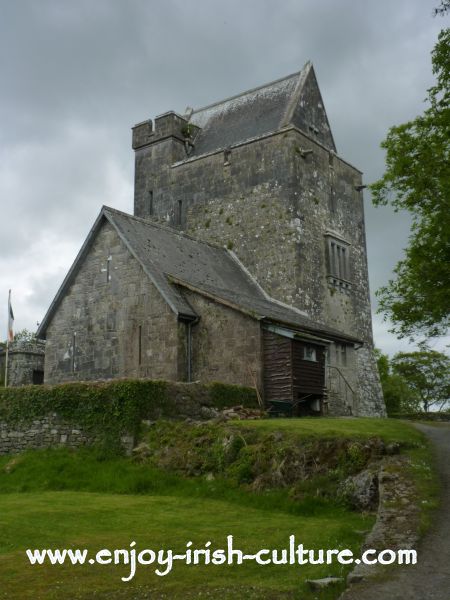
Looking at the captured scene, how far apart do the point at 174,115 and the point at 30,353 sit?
16.8m

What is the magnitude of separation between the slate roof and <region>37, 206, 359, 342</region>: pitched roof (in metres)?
7.60

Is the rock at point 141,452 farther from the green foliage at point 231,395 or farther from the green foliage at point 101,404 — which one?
the green foliage at point 231,395

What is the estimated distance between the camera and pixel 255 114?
129ft

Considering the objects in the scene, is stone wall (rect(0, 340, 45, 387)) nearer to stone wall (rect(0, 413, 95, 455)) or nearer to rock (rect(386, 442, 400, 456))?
stone wall (rect(0, 413, 95, 455))

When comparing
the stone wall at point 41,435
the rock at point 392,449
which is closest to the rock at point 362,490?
the rock at point 392,449

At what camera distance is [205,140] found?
4081 centimetres

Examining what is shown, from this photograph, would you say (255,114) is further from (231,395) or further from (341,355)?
(231,395)

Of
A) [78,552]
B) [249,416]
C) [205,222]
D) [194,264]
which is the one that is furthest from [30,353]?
[78,552]

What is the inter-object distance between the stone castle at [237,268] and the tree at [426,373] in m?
32.5

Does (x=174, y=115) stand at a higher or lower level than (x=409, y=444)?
higher

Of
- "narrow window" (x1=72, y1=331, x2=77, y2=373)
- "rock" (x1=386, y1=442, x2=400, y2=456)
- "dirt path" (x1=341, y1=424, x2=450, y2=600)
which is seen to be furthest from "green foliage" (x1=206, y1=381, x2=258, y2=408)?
"dirt path" (x1=341, y1=424, x2=450, y2=600)

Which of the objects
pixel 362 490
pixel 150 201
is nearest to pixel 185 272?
pixel 150 201

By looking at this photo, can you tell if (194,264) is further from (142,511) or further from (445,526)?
(445,526)

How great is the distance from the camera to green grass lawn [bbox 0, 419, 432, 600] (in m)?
9.11
